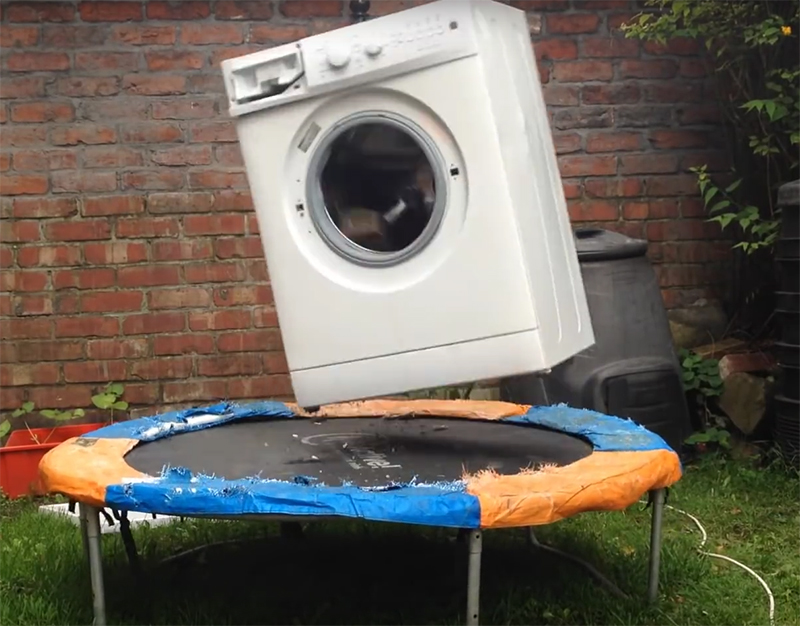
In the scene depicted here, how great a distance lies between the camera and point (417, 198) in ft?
6.72

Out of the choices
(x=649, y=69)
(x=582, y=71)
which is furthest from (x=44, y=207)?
(x=649, y=69)

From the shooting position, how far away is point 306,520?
1.63 meters

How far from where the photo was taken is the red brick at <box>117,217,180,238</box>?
3.24m

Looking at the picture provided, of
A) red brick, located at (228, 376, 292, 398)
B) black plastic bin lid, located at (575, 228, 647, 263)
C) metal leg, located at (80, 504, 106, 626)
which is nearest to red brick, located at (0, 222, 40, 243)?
red brick, located at (228, 376, 292, 398)

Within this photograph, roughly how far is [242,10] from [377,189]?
1441mm

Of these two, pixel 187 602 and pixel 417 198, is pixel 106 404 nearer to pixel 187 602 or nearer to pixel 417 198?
pixel 187 602

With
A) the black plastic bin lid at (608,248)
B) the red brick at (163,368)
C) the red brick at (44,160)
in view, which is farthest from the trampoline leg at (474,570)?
the red brick at (44,160)

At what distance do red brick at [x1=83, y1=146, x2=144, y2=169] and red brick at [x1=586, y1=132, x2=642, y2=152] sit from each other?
1554mm

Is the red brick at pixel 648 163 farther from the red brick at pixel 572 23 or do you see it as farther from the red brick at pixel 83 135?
the red brick at pixel 83 135

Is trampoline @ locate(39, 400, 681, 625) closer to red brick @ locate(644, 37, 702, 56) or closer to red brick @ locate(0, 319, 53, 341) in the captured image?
red brick @ locate(0, 319, 53, 341)

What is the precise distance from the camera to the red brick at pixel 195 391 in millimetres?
3271

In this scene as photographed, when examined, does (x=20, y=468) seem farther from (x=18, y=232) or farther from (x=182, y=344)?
(x=18, y=232)

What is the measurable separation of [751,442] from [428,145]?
5.98 ft

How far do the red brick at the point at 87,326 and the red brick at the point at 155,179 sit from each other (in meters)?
0.46
